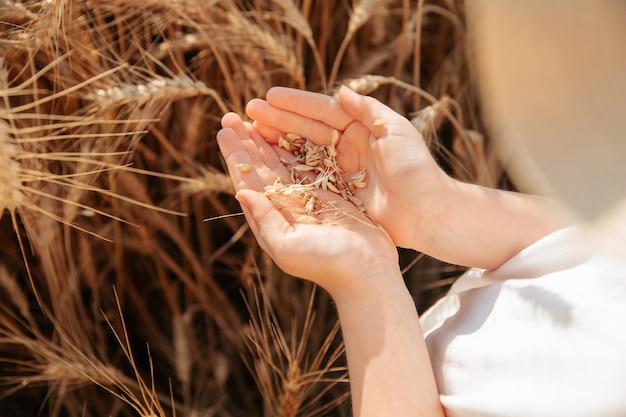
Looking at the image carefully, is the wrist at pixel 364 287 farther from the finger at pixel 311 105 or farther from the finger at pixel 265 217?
the finger at pixel 311 105

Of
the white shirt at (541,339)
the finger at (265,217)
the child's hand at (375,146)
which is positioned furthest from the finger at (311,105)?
the white shirt at (541,339)

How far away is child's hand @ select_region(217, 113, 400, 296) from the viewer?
73cm

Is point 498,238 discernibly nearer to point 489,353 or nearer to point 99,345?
point 489,353

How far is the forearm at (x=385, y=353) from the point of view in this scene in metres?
0.71

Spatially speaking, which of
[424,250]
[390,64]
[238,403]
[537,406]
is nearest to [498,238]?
[424,250]

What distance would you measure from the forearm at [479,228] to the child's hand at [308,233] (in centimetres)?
7

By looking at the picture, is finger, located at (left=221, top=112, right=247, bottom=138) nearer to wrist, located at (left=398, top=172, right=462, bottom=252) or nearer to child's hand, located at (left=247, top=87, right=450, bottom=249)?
child's hand, located at (left=247, top=87, right=450, bottom=249)

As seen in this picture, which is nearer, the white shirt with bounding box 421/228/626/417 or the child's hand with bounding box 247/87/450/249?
the white shirt with bounding box 421/228/626/417

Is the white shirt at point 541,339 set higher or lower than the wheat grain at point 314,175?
lower

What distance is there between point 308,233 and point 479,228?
24cm

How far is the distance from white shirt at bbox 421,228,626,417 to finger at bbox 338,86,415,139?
23cm

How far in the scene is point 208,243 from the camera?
1183 mm

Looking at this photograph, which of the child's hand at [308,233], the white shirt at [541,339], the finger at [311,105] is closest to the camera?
the white shirt at [541,339]

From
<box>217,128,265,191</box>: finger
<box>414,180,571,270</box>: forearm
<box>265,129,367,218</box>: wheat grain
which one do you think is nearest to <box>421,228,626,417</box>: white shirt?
<box>414,180,571,270</box>: forearm
